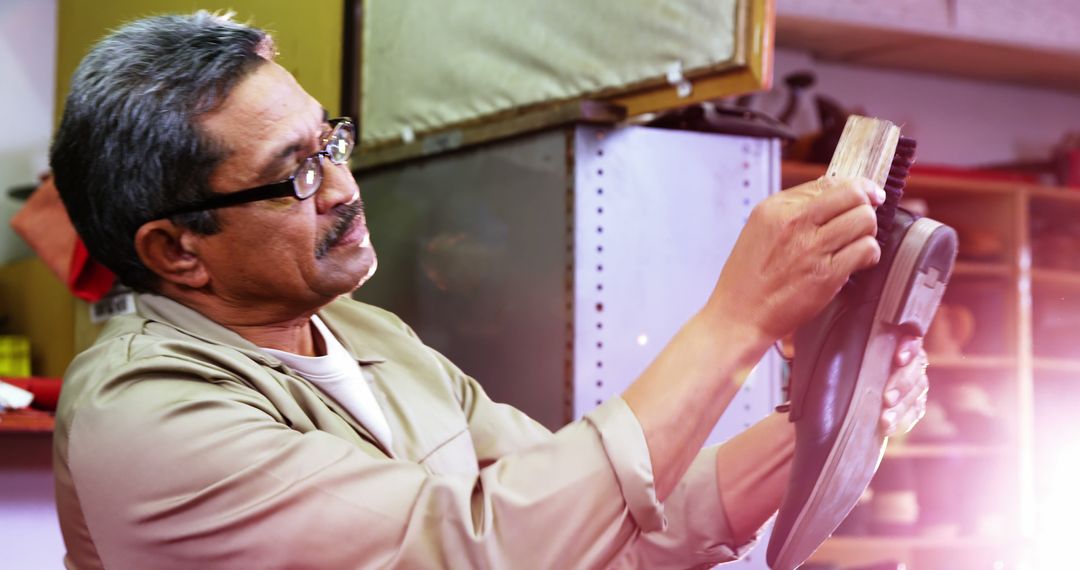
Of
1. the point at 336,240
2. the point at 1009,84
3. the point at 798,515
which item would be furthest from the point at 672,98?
the point at 1009,84

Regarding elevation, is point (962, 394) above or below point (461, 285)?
below

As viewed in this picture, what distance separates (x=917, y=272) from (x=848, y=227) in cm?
14

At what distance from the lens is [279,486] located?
0.93 metres

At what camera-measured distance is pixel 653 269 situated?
1.78 metres

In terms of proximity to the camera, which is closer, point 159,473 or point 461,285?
point 159,473

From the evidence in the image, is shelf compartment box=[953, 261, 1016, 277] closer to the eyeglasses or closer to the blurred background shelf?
the blurred background shelf

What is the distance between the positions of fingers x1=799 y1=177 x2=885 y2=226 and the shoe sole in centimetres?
11

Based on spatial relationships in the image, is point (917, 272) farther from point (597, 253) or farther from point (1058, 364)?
point (1058, 364)

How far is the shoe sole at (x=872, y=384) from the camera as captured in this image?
1.01m

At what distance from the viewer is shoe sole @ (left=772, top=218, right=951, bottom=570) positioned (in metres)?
1.01

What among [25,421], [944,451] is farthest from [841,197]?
[944,451]

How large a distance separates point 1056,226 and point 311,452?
405 cm

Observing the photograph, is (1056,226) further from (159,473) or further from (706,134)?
(159,473)

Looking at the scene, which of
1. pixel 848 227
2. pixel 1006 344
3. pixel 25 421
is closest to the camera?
pixel 848 227
